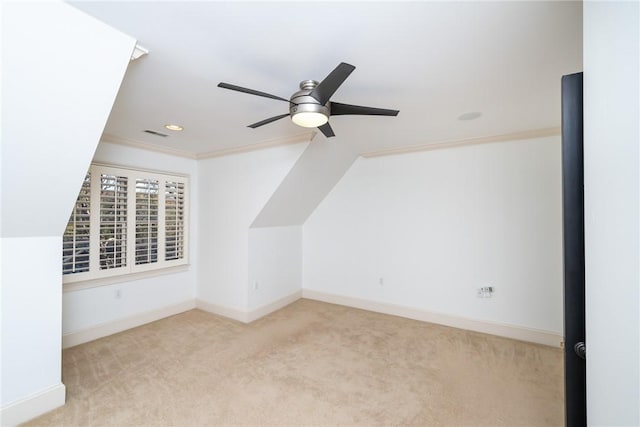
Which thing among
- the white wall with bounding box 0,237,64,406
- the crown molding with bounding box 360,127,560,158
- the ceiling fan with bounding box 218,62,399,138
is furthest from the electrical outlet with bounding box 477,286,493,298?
the white wall with bounding box 0,237,64,406

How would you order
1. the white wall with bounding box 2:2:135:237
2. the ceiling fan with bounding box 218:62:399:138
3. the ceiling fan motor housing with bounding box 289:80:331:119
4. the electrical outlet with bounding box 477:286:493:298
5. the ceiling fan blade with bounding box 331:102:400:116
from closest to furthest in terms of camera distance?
the white wall with bounding box 2:2:135:237, the ceiling fan with bounding box 218:62:399:138, the ceiling fan motor housing with bounding box 289:80:331:119, the ceiling fan blade with bounding box 331:102:400:116, the electrical outlet with bounding box 477:286:493:298

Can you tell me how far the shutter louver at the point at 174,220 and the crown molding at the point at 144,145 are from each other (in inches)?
16.4

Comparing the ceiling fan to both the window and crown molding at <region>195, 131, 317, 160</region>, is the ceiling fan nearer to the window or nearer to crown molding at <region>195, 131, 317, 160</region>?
crown molding at <region>195, 131, 317, 160</region>

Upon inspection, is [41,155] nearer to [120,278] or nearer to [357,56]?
[357,56]

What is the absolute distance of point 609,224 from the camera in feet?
2.80

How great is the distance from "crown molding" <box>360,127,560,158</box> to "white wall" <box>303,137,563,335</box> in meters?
0.07

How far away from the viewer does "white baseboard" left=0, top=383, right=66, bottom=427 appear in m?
1.86

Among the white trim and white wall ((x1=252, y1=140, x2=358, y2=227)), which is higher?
white wall ((x1=252, y1=140, x2=358, y2=227))

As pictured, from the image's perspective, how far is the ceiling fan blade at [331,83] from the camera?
4.68 feet

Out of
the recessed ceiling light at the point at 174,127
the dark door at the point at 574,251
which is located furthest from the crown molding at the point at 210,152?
the dark door at the point at 574,251

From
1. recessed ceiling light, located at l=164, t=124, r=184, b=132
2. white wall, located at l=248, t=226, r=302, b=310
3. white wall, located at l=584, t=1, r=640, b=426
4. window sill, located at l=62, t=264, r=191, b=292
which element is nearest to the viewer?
white wall, located at l=584, t=1, r=640, b=426

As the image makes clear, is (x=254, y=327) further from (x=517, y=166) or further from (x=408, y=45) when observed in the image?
(x=517, y=166)

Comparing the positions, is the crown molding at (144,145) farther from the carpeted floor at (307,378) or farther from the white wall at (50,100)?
the carpeted floor at (307,378)

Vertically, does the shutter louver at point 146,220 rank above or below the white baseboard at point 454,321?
above
